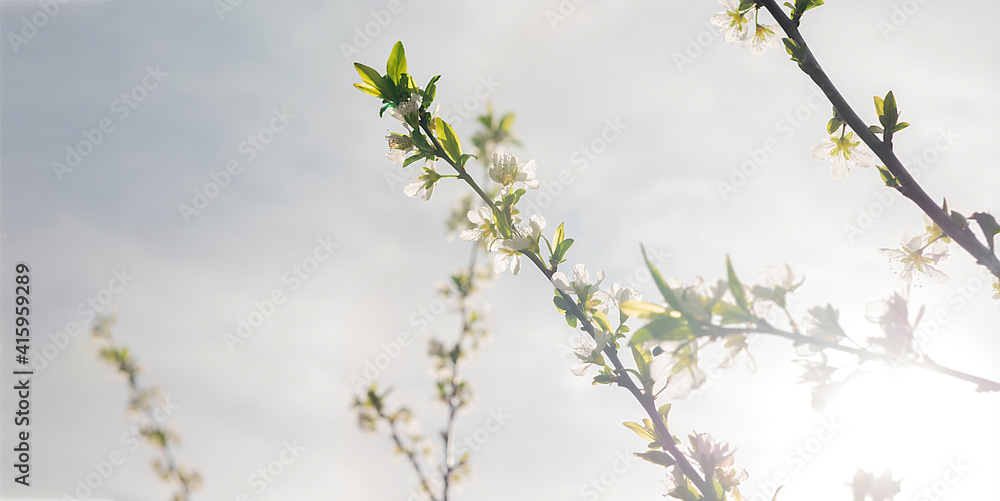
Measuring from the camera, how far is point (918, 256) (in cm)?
106

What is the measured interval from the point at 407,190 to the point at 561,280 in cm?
45

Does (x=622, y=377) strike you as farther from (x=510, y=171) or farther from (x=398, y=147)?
(x=398, y=147)

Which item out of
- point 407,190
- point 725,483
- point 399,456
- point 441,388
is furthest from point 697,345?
point 399,456

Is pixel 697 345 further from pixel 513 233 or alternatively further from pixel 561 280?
pixel 513 233

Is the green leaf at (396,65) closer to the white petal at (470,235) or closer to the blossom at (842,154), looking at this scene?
the white petal at (470,235)

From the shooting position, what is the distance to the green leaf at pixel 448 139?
1184 millimetres

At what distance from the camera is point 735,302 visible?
76 cm

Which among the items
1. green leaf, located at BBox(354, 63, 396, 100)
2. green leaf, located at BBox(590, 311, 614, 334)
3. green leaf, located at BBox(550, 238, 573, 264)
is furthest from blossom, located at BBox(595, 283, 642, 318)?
green leaf, located at BBox(354, 63, 396, 100)

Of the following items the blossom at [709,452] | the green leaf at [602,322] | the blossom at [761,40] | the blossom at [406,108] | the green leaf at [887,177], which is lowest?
the blossom at [709,452]

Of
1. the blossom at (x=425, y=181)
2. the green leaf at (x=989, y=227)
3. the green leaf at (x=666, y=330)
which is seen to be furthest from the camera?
the blossom at (x=425, y=181)

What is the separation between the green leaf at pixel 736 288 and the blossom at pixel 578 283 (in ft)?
1.43

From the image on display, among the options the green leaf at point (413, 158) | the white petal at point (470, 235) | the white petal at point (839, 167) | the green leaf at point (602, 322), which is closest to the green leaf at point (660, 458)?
the green leaf at point (602, 322)

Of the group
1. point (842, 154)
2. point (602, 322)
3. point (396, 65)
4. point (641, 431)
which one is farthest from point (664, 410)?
point (396, 65)

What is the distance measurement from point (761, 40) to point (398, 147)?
3.03 feet
